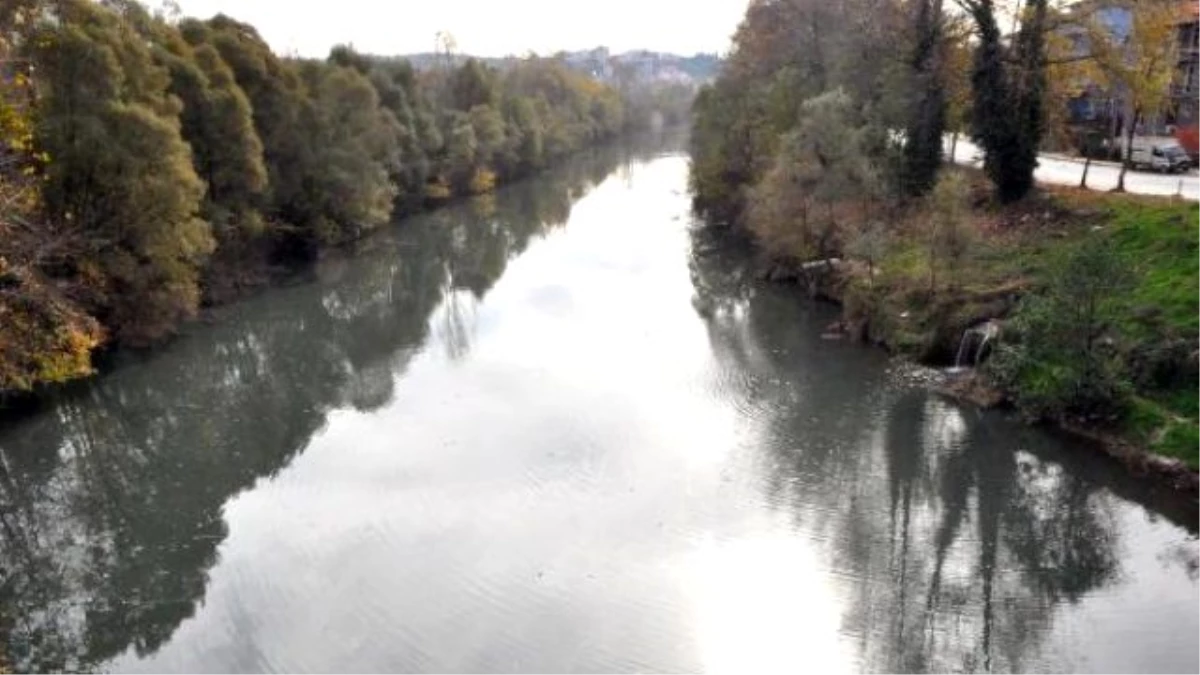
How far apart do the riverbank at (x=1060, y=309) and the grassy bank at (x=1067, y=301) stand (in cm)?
4

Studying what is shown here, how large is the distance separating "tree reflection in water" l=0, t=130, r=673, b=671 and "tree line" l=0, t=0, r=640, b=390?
2.42 metres

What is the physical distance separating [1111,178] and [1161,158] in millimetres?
4895

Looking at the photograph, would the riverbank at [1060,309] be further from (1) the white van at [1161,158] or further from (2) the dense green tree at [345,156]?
(2) the dense green tree at [345,156]

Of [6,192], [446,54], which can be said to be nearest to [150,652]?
[6,192]

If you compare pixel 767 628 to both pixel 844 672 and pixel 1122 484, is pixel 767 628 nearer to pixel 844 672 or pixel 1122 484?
pixel 844 672

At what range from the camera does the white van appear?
130 ft

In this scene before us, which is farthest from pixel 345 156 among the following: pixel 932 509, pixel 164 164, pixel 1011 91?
pixel 932 509

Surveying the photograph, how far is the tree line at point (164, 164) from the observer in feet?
67.1

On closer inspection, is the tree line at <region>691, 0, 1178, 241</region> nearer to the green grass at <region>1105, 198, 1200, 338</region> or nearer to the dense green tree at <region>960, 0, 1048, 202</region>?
the dense green tree at <region>960, 0, 1048, 202</region>

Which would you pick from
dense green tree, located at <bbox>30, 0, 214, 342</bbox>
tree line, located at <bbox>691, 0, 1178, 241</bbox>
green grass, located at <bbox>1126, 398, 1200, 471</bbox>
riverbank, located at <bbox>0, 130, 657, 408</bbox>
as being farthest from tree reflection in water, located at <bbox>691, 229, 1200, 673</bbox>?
dense green tree, located at <bbox>30, 0, 214, 342</bbox>

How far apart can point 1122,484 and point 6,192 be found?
76.6ft

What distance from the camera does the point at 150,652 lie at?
16781 mm

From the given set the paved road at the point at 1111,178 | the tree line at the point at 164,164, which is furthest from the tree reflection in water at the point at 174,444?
the paved road at the point at 1111,178

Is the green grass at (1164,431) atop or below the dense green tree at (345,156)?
below
